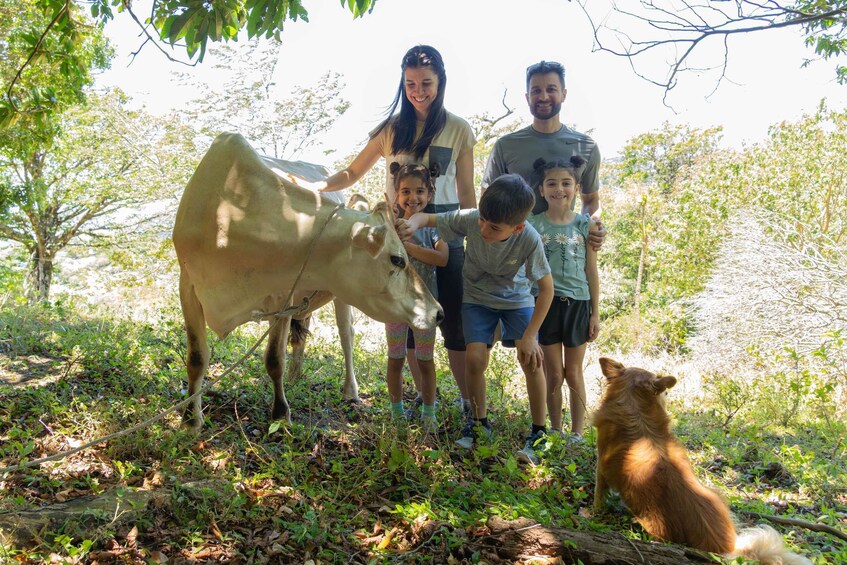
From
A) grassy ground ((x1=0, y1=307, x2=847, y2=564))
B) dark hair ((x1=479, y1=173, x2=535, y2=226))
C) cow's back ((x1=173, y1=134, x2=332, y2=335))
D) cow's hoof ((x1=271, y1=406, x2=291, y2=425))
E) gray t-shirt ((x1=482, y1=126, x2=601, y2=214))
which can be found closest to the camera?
grassy ground ((x1=0, y1=307, x2=847, y2=564))

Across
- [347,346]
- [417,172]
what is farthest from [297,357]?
[417,172]

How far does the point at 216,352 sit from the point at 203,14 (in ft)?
→ 10.6

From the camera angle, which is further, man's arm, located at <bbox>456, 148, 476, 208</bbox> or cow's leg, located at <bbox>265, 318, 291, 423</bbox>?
cow's leg, located at <bbox>265, 318, 291, 423</bbox>

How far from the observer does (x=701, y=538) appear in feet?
8.71

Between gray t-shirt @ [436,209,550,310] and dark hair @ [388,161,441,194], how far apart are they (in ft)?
0.87

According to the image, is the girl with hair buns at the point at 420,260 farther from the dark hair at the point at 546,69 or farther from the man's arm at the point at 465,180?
the dark hair at the point at 546,69

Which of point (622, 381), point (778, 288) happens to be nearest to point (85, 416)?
point (622, 381)

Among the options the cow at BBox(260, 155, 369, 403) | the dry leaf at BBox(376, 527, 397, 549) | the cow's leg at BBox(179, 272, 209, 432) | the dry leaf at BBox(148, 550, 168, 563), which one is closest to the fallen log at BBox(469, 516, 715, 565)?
the dry leaf at BBox(376, 527, 397, 549)

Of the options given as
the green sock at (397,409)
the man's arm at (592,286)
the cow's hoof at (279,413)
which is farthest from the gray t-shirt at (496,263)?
the cow's hoof at (279,413)

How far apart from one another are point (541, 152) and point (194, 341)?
2.73m

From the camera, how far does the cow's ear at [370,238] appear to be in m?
3.69

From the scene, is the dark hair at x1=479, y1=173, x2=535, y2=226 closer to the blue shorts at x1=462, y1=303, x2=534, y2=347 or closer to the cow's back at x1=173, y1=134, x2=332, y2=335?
the blue shorts at x1=462, y1=303, x2=534, y2=347

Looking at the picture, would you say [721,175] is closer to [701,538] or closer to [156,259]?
[701,538]

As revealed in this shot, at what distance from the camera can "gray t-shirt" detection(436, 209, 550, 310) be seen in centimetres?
390
